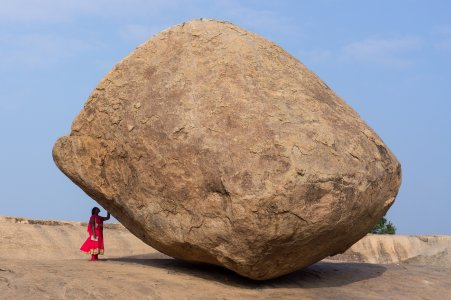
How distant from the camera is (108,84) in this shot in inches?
373

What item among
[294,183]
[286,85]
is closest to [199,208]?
[294,183]

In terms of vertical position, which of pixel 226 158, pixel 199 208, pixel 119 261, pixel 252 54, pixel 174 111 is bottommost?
pixel 119 261

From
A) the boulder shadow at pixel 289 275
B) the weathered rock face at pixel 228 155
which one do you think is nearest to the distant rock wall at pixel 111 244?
the boulder shadow at pixel 289 275

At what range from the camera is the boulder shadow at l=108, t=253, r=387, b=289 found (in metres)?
9.12

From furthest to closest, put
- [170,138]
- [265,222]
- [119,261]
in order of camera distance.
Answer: [119,261] → [170,138] → [265,222]

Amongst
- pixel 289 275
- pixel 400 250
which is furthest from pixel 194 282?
pixel 400 250

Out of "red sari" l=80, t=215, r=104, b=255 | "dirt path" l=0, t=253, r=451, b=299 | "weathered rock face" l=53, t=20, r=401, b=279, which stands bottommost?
"dirt path" l=0, t=253, r=451, b=299

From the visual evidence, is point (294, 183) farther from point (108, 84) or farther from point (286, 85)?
point (108, 84)

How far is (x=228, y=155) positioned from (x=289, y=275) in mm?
2494

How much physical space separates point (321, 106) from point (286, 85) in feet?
1.78

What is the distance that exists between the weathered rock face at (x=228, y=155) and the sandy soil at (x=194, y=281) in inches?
14.5

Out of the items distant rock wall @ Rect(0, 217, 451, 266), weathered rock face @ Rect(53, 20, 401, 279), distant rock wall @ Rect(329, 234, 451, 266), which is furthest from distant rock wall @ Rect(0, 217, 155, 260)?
distant rock wall @ Rect(329, 234, 451, 266)

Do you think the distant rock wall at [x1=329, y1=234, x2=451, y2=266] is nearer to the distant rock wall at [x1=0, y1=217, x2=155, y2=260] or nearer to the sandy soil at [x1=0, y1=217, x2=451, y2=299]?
the distant rock wall at [x1=0, y1=217, x2=155, y2=260]

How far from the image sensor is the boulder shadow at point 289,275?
9.12m
